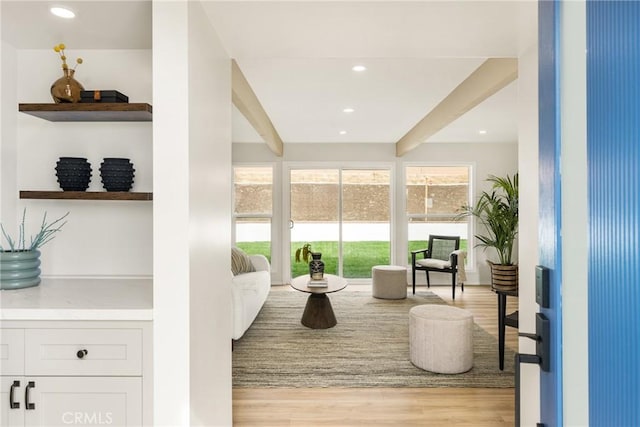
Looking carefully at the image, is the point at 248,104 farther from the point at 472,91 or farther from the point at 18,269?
the point at 18,269

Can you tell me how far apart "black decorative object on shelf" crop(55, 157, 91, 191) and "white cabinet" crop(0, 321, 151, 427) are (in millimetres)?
662

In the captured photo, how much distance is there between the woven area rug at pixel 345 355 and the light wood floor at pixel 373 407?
0.10 m

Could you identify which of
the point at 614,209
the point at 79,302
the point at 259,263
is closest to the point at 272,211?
the point at 259,263

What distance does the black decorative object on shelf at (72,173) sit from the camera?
1.85 meters

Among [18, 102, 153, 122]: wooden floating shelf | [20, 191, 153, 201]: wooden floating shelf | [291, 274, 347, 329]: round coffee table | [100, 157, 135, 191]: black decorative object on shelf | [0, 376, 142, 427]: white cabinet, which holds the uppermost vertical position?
[18, 102, 153, 122]: wooden floating shelf

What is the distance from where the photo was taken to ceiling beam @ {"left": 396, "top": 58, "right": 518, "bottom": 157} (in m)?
2.71

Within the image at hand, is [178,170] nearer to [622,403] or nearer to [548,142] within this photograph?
[548,142]

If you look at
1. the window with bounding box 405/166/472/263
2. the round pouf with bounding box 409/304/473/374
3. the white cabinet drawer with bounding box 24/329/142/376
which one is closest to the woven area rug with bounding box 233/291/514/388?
the round pouf with bounding box 409/304/473/374

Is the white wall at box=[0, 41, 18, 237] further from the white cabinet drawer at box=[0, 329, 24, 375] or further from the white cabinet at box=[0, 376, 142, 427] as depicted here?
the white cabinet at box=[0, 376, 142, 427]

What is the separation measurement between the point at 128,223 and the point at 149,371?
2.88 feet

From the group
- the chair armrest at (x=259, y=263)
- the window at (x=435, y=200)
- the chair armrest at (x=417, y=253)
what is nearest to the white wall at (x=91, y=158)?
the chair armrest at (x=259, y=263)

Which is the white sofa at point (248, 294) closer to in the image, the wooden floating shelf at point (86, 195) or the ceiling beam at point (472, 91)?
the wooden floating shelf at point (86, 195)

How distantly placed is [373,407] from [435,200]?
478cm

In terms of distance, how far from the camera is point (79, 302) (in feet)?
5.25
